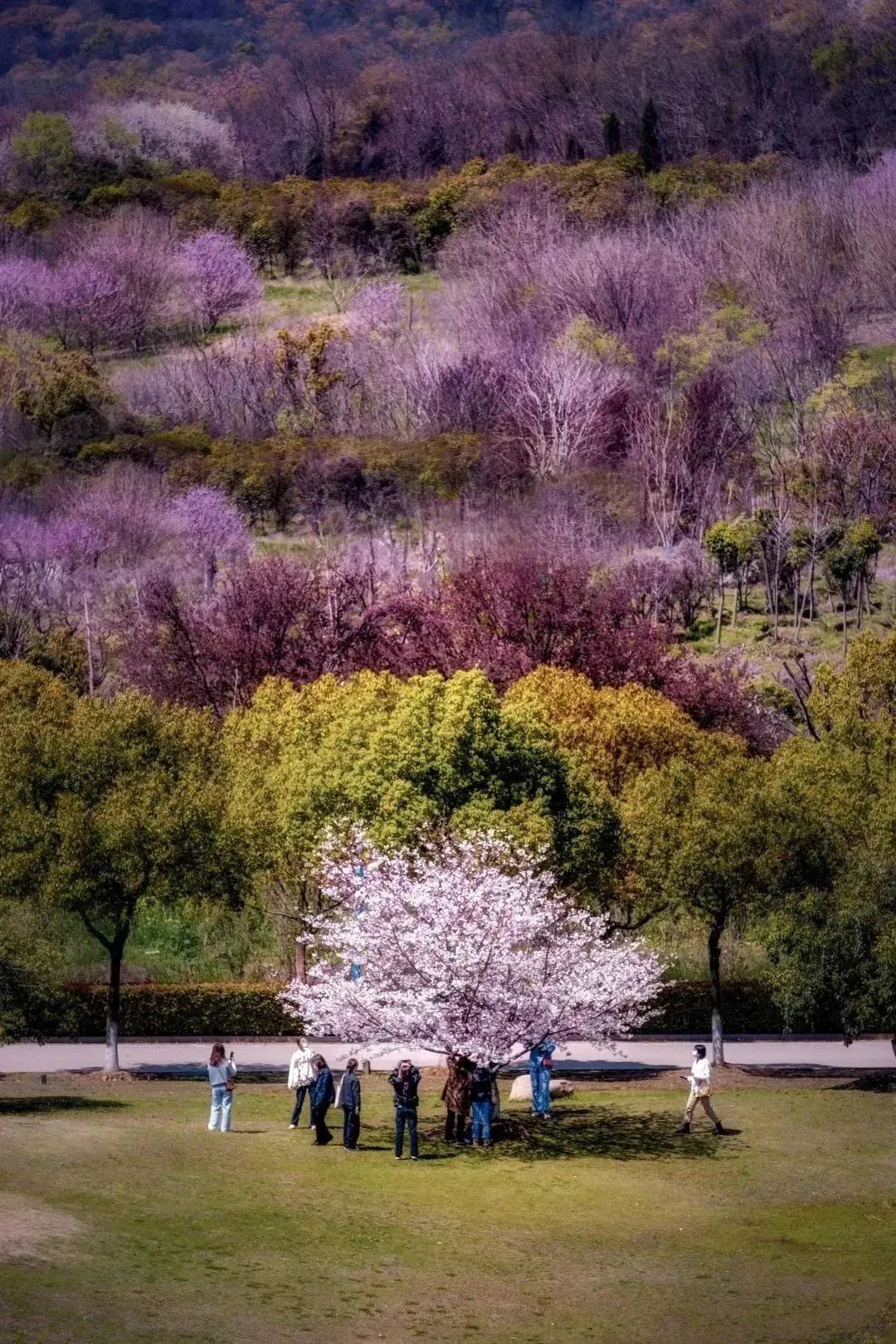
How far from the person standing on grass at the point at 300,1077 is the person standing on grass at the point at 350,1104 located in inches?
56.0

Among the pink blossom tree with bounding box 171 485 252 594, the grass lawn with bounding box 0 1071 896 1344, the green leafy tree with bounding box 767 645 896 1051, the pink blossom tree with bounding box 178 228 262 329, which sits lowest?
the grass lawn with bounding box 0 1071 896 1344

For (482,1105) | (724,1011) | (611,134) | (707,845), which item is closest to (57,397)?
(611,134)

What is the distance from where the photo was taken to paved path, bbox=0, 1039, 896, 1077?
1663 inches

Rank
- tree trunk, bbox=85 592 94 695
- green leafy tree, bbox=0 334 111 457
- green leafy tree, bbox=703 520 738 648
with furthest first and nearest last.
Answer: green leafy tree, bbox=0 334 111 457
green leafy tree, bbox=703 520 738 648
tree trunk, bbox=85 592 94 695

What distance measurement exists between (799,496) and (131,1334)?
7532 cm

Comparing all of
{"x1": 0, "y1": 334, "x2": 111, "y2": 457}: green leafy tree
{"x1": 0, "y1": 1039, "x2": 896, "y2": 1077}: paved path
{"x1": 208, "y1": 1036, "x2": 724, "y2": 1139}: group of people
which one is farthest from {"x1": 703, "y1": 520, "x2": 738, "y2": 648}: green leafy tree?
{"x1": 0, "y1": 334, "x2": 111, "y2": 457}: green leafy tree

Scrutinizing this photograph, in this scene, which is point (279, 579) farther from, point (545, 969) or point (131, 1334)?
point (131, 1334)

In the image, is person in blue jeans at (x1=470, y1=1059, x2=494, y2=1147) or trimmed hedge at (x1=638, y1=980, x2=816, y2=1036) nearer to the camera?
person in blue jeans at (x1=470, y1=1059, x2=494, y2=1147)

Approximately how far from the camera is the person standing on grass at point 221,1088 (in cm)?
3238

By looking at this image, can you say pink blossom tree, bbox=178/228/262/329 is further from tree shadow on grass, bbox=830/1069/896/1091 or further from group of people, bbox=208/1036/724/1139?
group of people, bbox=208/1036/724/1139

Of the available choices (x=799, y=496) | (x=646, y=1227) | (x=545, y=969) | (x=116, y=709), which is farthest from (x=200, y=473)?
(x=646, y=1227)

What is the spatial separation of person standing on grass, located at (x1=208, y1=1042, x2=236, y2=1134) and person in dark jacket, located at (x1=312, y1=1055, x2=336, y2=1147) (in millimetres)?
1304

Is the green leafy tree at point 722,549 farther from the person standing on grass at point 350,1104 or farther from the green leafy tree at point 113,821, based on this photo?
the person standing on grass at point 350,1104

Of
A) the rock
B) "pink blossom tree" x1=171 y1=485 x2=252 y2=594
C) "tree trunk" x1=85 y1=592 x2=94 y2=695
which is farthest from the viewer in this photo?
A: "pink blossom tree" x1=171 y1=485 x2=252 y2=594
